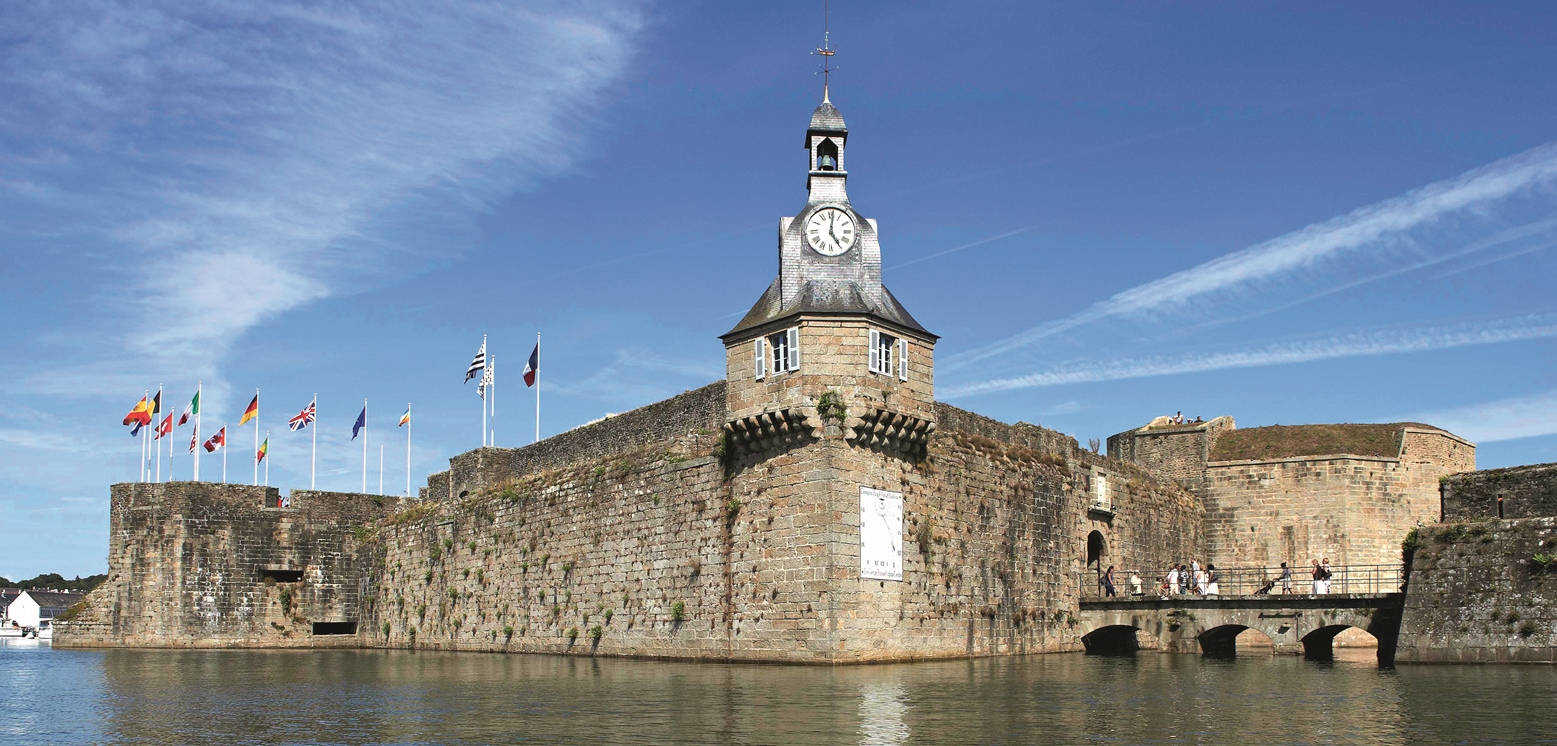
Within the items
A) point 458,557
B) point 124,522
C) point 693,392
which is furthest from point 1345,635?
point 124,522

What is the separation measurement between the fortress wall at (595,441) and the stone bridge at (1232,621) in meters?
A: 12.3

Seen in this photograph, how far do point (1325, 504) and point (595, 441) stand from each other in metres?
22.5

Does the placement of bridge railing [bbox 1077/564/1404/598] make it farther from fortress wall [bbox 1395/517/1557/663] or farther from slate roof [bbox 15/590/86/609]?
slate roof [bbox 15/590/86/609]

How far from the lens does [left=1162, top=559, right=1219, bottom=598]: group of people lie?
36.2 meters

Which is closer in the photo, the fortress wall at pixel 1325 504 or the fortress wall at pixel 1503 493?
the fortress wall at pixel 1503 493

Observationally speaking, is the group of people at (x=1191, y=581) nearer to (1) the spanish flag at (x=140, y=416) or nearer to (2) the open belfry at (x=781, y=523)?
(2) the open belfry at (x=781, y=523)

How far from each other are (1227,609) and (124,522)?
120 ft

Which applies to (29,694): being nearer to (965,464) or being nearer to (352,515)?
(965,464)

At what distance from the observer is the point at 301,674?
29.6m

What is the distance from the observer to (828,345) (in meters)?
29.6

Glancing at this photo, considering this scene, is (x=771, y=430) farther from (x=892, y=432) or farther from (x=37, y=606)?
(x=37, y=606)

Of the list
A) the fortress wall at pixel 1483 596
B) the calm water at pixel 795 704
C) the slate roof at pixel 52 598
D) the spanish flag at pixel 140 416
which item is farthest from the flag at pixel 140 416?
the slate roof at pixel 52 598

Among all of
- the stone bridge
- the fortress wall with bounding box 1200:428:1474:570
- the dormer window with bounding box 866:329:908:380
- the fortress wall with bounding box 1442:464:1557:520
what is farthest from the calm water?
the fortress wall with bounding box 1200:428:1474:570

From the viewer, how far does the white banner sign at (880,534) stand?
1155 inches
